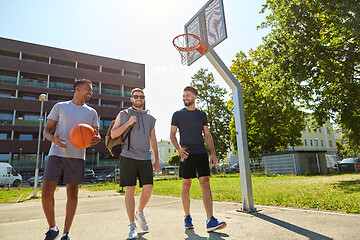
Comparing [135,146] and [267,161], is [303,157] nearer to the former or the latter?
[267,161]

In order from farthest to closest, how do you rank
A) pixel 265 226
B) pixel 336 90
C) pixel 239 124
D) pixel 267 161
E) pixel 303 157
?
pixel 267 161 → pixel 303 157 → pixel 336 90 → pixel 239 124 → pixel 265 226

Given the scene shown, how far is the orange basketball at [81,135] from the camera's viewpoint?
10.1 ft

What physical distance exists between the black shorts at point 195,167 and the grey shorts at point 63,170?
154 cm

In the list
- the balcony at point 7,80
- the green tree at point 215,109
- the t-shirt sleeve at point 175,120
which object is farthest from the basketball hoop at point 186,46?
the balcony at point 7,80

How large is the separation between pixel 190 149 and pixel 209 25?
3.37 metres

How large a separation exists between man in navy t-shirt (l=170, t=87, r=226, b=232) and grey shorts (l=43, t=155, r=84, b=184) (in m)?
1.47

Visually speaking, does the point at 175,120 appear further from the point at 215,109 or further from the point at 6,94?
the point at 6,94

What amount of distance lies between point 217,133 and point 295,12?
998 inches

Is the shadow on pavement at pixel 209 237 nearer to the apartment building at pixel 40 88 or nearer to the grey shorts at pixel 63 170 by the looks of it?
the grey shorts at pixel 63 170

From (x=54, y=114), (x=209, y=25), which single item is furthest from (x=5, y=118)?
(x=54, y=114)

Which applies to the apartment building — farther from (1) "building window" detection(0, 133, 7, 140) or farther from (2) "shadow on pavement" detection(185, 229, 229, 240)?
(2) "shadow on pavement" detection(185, 229, 229, 240)

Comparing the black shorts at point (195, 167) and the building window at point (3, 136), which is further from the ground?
the building window at point (3, 136)

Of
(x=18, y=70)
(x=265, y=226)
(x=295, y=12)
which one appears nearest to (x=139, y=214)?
(x=265, y=226)

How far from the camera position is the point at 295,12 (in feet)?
42.8
